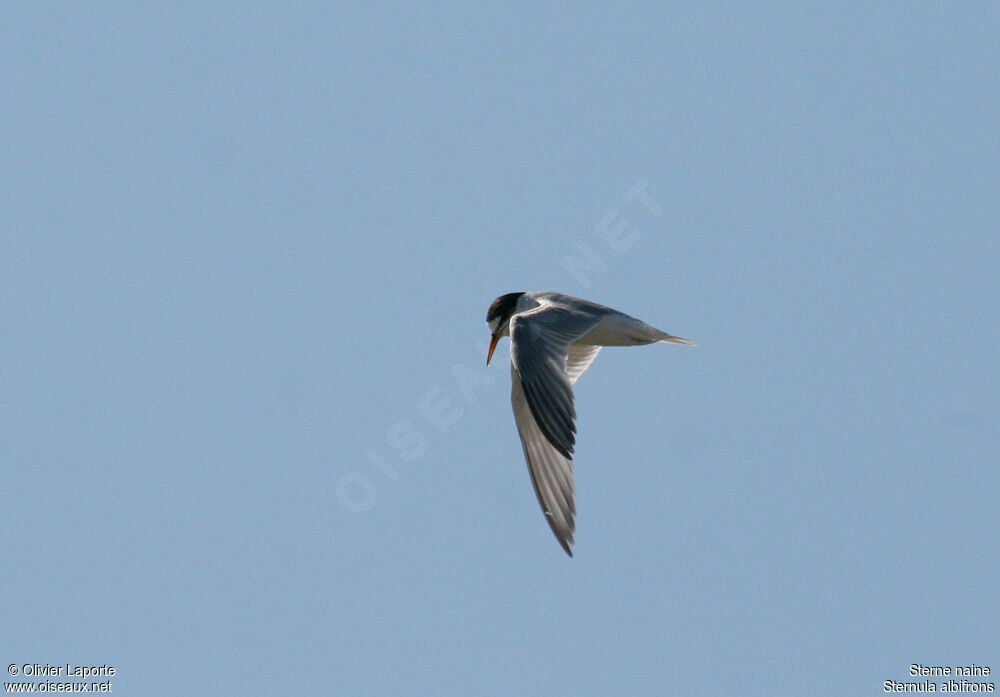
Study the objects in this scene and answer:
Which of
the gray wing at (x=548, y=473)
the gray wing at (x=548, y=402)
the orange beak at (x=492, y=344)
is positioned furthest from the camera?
the orange beak at (x=492, y=344)

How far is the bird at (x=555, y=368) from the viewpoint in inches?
328

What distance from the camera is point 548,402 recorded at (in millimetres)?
8344

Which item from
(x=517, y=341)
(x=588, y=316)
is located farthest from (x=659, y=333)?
(x=517, y=341)

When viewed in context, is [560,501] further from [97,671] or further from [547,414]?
[97,671]

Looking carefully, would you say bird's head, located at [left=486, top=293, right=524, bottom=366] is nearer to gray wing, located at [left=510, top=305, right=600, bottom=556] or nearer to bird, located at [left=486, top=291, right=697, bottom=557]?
bird, located at [left=486, top=291, right=697, bottom=557]

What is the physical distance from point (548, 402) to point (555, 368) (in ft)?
1.06

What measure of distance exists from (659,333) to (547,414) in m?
2.17

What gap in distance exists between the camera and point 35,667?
9.07 meters

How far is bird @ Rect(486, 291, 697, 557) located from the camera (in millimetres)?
8320

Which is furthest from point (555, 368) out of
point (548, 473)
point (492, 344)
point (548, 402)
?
point (492, 344)

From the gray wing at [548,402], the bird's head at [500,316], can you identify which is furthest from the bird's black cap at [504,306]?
the gray wing at [548,402]

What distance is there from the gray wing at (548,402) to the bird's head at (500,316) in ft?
4.47

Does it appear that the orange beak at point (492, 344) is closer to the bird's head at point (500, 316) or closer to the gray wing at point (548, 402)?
the bird's head at point (500, 316)

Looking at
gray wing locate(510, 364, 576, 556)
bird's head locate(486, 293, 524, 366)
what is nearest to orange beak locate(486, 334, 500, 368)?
bird's head locate(486, 293, 524, 366)
